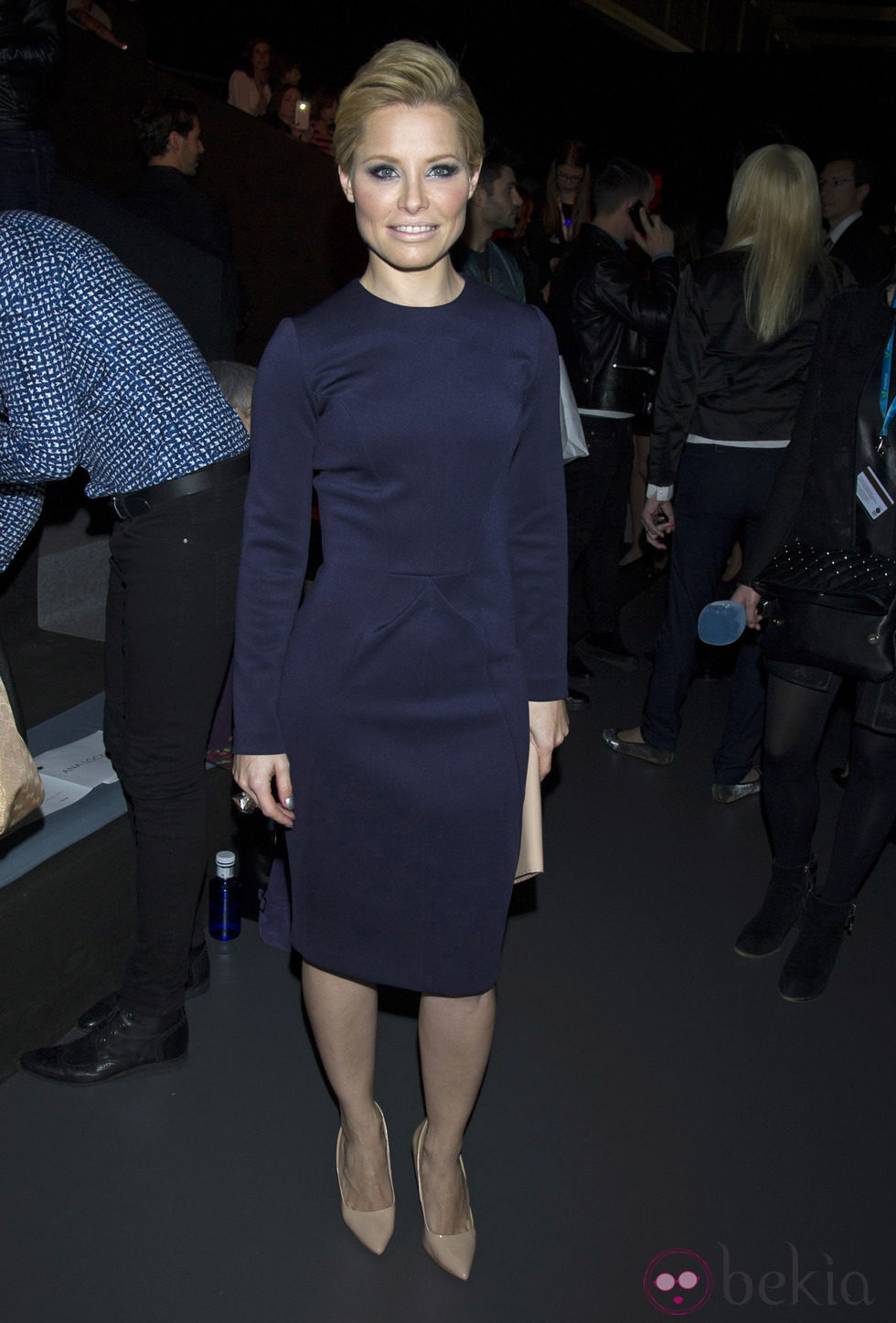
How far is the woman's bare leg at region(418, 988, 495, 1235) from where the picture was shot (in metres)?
1.71

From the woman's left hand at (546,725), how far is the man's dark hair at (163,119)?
3.52 metres

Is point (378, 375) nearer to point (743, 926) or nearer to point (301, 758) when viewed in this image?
point (301, 758)

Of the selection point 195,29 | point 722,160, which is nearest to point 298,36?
point 195,29

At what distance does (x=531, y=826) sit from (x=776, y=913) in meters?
1.21

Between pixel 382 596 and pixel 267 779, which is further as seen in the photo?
pixel 267 779

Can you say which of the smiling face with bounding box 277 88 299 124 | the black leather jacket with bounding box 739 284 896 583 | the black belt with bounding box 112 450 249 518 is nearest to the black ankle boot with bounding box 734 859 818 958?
the black leather jacket with bounding box 739 284 896 583

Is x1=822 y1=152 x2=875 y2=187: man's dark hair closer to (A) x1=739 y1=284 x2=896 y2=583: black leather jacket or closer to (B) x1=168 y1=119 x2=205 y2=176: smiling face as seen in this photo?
(B) x1=168 y1=119 x2=205 y2=176: smiling face

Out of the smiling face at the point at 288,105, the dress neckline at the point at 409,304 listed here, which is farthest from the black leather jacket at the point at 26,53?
the smiling face at the point at 288,105

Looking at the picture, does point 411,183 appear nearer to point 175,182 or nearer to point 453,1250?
point 453,1250

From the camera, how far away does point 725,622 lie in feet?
8.46

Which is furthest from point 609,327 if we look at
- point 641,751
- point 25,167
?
point 25,167

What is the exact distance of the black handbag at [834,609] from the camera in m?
2.16

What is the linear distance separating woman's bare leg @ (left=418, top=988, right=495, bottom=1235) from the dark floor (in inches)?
4.1

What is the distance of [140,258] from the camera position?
15.3 feet
